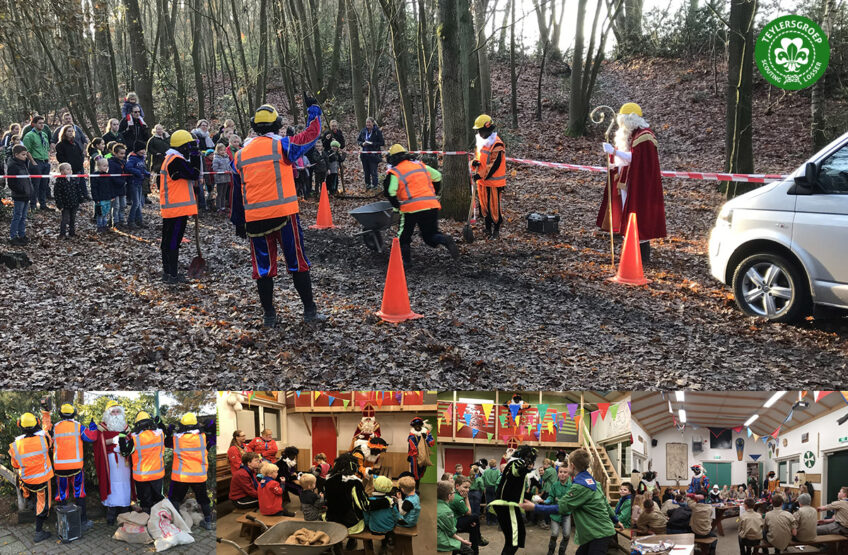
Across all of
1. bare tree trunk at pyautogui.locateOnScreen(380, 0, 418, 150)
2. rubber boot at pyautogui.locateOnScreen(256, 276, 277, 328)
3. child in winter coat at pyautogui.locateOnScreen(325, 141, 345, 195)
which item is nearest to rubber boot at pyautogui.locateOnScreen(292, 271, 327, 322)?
rubber boot at pyautogui.locateOnScreen(256, 276, 277, 328)

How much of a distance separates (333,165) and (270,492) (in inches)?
471

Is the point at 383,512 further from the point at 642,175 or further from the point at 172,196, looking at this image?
the point at 642,175

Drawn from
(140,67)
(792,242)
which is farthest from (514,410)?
(140,67)

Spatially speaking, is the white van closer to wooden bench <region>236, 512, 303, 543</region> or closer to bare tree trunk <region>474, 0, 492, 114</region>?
wooden bench <region>236, 512, 303, 543</region>

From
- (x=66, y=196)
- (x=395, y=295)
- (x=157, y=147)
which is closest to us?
(x=395, y=295)

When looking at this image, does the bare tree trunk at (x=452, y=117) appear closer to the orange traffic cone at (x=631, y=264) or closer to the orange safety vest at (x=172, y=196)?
the orange traffic cone at (x=631, y=264)

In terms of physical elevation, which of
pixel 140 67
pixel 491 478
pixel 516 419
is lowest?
pixel 491 478

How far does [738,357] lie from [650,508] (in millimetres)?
2553

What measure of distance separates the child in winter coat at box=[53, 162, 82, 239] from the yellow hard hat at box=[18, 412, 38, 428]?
25.3 ft

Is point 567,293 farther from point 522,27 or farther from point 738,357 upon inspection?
point 522,27

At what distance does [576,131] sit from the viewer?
2133 cm

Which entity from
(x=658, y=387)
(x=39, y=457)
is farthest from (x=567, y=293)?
(x=39, y=457)

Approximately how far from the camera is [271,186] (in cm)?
714

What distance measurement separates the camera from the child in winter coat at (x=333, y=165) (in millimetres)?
16156
